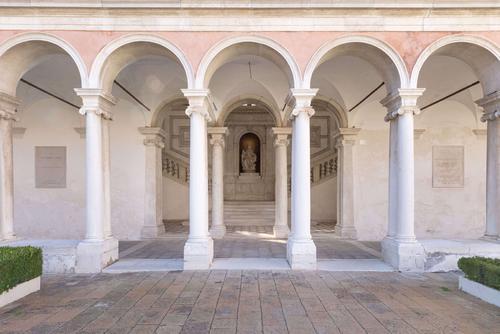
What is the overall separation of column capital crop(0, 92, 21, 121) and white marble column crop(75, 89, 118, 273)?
80.2 inches

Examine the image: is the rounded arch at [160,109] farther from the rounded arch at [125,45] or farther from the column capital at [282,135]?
the rounded arch at [125,45]

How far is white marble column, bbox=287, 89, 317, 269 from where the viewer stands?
26.1 feet

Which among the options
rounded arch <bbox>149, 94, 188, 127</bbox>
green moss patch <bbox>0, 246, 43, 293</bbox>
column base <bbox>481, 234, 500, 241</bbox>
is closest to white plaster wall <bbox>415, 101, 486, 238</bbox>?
column base <bbox>481, 234, 500, 241</bbox>

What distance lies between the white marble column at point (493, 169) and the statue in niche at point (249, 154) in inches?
553

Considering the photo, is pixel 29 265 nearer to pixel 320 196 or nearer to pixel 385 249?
pixel 385 249

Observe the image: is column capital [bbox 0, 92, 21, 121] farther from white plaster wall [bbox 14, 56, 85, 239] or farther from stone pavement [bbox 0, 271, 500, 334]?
stone pavement [bbox 0, 271, 500, 334]

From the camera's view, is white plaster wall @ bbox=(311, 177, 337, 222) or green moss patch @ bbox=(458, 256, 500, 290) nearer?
green moss patch @ bbox=(458, 256, 500, 290)

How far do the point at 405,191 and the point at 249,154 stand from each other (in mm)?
13707

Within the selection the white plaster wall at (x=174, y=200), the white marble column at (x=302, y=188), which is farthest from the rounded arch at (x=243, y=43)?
the white plaster wall at (x=174, y=200)

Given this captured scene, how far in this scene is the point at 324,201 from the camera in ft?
58.7

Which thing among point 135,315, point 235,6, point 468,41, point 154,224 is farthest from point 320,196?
point 135,315

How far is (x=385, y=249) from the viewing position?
8.62m

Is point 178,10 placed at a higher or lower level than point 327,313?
higher

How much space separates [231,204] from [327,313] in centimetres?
1258
